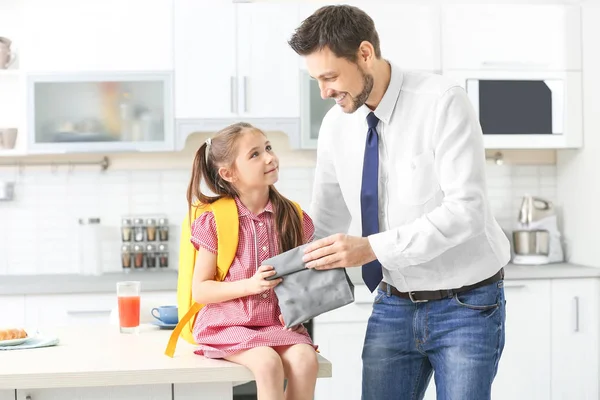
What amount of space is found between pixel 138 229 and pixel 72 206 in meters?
0.37

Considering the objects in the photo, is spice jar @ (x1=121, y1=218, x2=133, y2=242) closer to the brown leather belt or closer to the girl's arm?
the girl's arm

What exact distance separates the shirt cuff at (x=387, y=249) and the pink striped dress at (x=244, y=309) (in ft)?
0.85

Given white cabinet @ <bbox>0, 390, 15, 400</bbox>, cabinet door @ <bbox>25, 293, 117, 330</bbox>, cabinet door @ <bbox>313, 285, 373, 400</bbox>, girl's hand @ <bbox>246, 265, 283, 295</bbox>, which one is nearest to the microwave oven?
Answer: cabinet door @ <bbox>313, 285, 373, 400</bbox>

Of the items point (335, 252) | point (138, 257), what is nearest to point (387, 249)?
point (335, 252)

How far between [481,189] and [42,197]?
2.92 metres

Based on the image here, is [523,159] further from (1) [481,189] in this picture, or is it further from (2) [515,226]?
(1) [481,189]

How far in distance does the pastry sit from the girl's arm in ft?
1.61

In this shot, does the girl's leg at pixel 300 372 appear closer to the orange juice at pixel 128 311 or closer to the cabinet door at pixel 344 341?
the orange juice at pixel 128 311

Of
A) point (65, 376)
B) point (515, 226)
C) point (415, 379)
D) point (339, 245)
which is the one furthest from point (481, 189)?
point (515, 226)

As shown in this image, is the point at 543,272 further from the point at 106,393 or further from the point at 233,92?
the point at 106,393

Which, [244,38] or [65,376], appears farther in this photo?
[244,38]

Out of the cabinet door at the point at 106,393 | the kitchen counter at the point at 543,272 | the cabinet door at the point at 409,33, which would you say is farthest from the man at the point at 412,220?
the cabinet door at the point at 409,33

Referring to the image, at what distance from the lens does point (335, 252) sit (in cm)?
184

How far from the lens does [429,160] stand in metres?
1.95
